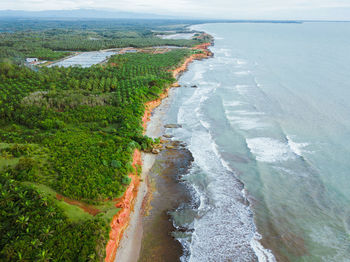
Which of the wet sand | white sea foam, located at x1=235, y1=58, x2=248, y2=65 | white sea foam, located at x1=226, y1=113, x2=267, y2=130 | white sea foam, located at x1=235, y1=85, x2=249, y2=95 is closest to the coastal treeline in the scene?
the wet sand

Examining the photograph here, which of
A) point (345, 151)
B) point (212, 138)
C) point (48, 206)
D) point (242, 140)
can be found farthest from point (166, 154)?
point (345, 151)

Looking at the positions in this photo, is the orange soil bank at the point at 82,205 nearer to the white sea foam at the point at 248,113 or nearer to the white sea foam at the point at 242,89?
the white sea foam at the point at 248,113

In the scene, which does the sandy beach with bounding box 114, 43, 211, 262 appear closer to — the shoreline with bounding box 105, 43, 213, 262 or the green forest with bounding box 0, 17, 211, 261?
the shoreline with bounding box 105, 43, 213, 262

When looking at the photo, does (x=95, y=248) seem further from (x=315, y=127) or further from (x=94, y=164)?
(x=315, y=127)

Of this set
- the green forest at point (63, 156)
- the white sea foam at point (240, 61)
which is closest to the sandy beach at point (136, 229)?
the green forest at point (63, 156)

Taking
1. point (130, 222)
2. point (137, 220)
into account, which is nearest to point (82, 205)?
point (130, 222)
